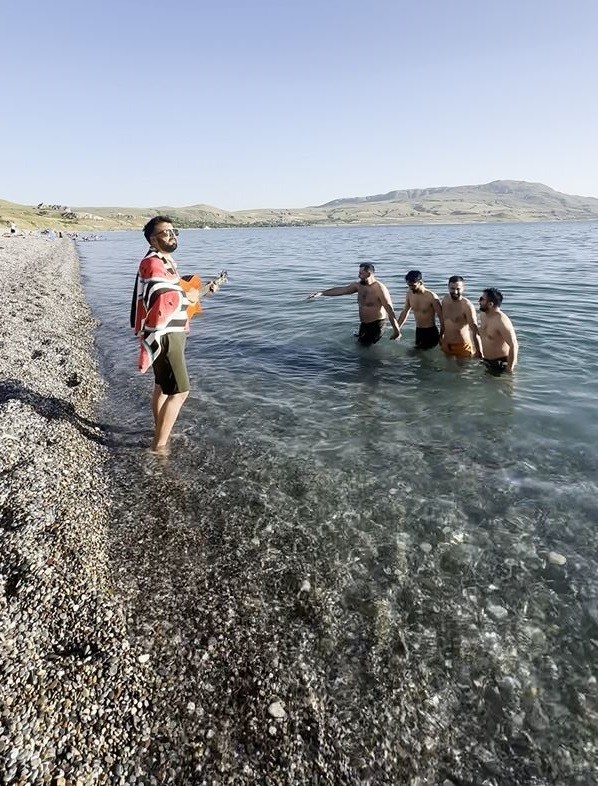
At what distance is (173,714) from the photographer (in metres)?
Result: 3.12

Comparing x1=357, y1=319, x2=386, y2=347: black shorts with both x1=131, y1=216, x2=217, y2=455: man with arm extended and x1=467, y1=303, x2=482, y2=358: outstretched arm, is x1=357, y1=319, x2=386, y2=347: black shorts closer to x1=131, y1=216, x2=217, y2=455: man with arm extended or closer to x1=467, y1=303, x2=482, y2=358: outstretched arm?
x1=467, y1=303, x2=482, y2=358: outstretched arm

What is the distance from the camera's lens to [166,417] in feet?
22.0

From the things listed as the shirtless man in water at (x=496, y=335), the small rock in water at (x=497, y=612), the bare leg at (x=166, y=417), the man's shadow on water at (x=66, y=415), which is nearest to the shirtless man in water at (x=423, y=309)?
the shirtless man in water at (x=496, y=335)

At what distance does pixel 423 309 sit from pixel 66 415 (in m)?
8.92

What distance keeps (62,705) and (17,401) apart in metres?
5.74

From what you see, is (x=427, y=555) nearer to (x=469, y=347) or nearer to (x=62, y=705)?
(x=62, y=705)

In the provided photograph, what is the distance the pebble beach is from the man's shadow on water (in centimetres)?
123

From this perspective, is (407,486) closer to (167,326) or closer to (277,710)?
(277,710)

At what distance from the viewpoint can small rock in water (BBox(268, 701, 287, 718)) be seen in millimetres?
3188

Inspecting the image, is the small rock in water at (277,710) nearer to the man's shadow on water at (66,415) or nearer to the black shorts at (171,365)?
the black shorts at (171,365)

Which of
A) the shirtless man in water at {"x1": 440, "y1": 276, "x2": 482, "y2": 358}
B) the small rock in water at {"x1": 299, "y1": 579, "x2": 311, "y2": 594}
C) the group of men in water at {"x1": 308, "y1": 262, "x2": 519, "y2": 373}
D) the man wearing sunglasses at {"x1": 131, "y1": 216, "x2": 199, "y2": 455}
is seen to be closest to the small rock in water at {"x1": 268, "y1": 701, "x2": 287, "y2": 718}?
the small rock in water at {"x1": 299, "y1": 579, "x2": 311, "y2": 594}

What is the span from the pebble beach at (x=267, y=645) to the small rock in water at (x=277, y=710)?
0.6 inches

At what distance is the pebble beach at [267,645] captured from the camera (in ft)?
9.55

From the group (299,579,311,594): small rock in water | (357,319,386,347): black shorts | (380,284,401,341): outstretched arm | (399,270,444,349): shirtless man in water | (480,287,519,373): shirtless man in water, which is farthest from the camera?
(357,319,386,347): black shorts
